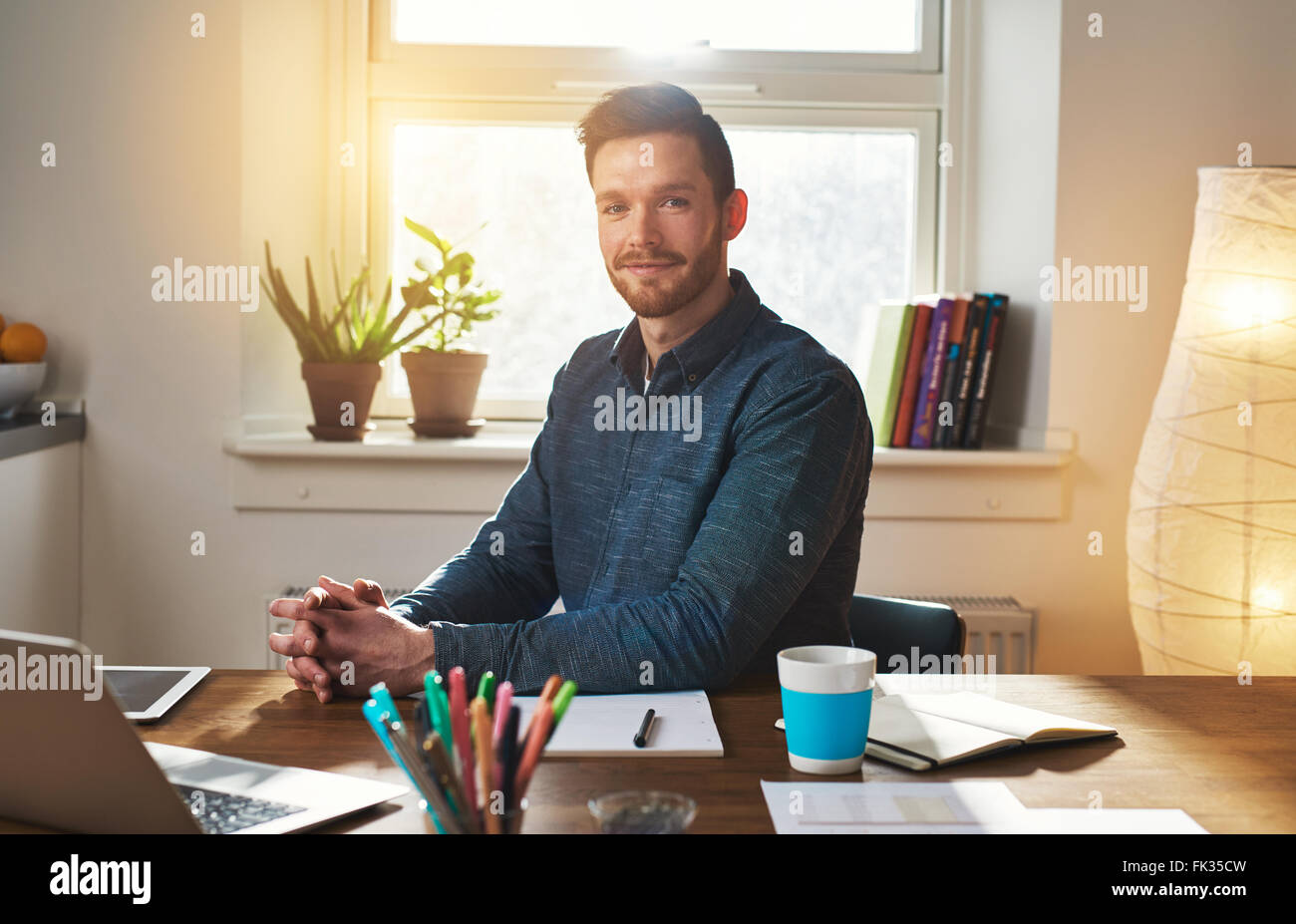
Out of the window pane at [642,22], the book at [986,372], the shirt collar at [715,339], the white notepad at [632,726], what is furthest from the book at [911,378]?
the white notepad at [632,726]

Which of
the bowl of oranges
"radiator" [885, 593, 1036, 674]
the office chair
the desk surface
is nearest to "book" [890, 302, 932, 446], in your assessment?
"radiator" [885, 593, 1036, 674]

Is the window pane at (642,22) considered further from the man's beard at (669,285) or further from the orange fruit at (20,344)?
the man's beard at (669,285)

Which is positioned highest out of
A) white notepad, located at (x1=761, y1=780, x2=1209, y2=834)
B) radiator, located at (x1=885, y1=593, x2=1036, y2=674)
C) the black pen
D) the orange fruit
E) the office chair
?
the orange fruit

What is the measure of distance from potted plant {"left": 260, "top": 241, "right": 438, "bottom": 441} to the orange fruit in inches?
17.6

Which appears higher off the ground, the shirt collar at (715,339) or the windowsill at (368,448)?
the shirt collar at (715,339)

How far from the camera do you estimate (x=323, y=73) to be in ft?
8.75

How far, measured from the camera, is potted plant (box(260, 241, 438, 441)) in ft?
7.97

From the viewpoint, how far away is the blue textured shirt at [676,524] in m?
1.22

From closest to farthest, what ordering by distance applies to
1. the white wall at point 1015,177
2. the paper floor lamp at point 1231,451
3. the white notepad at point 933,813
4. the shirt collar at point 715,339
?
1. the white notepad at point 933,813
2. the shirt collar at point 715,339
3. the paper floor lamp at point 1231,451
4. the white wall at point 1015,177

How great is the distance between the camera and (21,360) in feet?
7.72

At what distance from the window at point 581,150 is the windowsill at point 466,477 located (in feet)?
1.05

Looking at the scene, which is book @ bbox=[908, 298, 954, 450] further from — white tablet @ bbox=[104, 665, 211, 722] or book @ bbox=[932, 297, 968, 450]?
white tablet @ bbox=[104, 665, 211, 722]

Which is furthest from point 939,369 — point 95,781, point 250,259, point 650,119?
point 95,781
